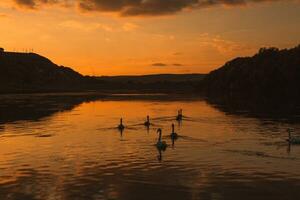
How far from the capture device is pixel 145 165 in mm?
41906

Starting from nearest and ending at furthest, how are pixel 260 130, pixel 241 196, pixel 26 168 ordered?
pixel 241 196 < pixel 26 168 < pixel 260 130

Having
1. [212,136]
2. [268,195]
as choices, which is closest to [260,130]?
[212,136]

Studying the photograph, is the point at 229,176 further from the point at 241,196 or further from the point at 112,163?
the point at 112,163

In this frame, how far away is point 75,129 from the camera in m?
73.6

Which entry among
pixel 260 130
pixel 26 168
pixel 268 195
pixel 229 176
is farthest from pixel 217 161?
pixel 260 130

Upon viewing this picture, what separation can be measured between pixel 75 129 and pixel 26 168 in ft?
108

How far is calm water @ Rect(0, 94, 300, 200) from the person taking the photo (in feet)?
107

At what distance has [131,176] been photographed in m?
37.2

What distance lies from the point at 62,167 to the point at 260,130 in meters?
36.9

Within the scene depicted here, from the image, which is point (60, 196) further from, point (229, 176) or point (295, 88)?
point (295, 88)

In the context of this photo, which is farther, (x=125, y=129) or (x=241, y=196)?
(x=125, y=129)

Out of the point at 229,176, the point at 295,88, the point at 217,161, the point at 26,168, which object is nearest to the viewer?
the point at 229,176

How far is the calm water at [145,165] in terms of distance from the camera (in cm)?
3250

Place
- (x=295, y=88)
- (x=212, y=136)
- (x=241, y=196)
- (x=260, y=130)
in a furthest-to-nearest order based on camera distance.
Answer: (x=295, y=88), (x=260, y=130), (x=212, y=136), (x=241, y=196)
